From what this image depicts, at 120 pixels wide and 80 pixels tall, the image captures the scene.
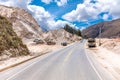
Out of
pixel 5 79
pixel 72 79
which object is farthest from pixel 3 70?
pixel 72 79

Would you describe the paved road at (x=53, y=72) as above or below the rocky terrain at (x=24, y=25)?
below

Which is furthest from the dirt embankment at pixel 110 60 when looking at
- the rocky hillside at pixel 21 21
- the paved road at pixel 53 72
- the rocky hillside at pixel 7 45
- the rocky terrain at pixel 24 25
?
the rocky hillside at pixel 21 21

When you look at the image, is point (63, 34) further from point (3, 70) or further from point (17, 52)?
point (3, 70)

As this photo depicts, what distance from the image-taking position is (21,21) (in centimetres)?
7844

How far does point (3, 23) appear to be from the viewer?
3662 centimetres

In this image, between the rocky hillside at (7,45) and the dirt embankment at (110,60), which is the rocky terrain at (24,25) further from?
the rocky hillside at (7,45)

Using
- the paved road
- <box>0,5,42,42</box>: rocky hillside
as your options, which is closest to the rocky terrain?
<box>0,5,42,42</box>: rocky hillside

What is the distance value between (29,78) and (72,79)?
2.69 meters


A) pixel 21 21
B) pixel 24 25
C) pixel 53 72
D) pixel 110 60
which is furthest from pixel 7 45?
pixel 21 21

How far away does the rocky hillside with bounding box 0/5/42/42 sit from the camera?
73.7 m

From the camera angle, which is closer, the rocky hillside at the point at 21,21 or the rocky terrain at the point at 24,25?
the rocky terrain at the point at 24,25

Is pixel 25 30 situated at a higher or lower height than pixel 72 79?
higher

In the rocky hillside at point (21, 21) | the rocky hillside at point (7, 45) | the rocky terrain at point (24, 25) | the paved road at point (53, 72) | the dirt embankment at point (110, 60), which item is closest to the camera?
the paved road at point (53, 72)

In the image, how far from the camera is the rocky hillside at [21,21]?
73.7 m
